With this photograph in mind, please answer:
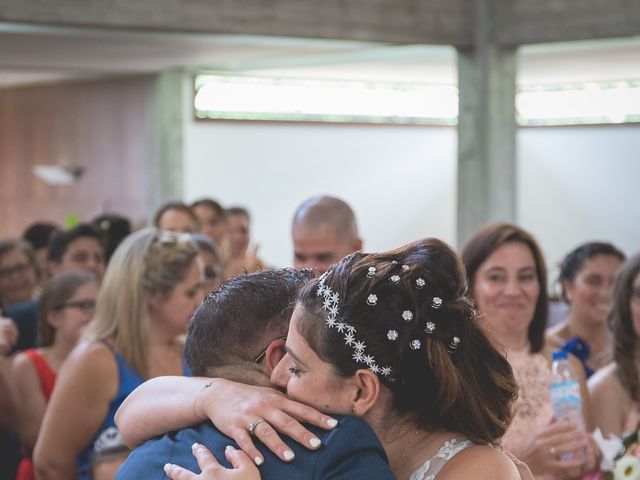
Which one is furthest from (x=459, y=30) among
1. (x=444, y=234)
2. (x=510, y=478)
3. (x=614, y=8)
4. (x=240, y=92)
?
(x=510, y=478)

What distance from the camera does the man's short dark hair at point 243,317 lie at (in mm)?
2297

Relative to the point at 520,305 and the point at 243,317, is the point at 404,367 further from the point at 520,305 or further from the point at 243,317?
the point at 520,305

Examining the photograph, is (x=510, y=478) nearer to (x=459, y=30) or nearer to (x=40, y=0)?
(x=40, y=0)

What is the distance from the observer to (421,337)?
81.0 inches

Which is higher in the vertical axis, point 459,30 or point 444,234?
point 459,30

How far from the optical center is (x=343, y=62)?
1204 centimetres

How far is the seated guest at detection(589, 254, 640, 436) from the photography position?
163 inches

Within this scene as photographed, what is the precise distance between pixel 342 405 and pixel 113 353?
6.70 ft

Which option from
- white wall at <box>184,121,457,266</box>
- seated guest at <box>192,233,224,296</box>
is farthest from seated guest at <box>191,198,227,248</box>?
white wall at <box>184,121,457,266</box>

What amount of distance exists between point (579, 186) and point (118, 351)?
457 inches

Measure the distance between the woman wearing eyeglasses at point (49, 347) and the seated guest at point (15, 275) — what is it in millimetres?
1450

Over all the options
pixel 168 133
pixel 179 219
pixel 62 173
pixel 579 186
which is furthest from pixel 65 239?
pixel 579 186

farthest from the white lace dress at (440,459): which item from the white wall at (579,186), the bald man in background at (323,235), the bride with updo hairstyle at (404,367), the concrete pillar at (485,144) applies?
the white wall at (579,186)

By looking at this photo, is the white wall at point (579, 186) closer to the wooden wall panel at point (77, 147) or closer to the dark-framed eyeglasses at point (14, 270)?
the wooden wall panel at point (77, 147)
